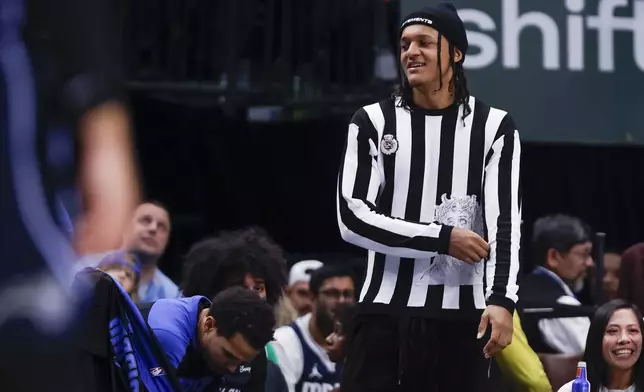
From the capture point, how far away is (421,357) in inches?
145

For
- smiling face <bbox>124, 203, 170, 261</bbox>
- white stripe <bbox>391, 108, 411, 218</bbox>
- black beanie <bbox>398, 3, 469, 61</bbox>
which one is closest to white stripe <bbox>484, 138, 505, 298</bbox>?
white stripe <bbox>391, 108, 411, 218</bbox>

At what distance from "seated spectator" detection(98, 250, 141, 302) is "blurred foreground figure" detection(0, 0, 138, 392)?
317cm

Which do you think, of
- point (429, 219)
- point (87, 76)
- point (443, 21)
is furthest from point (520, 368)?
point (87, 76)

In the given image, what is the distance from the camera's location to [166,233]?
6.72 metres

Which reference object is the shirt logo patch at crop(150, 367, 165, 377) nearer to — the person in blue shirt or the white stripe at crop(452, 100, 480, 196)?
the person in blue shirt

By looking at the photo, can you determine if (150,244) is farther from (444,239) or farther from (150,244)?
(444,239)

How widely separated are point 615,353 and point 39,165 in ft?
11.0

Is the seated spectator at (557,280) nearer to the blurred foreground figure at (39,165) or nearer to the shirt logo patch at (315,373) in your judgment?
the shirt logo patch at (315,373)

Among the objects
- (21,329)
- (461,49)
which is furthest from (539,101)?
(21,329)

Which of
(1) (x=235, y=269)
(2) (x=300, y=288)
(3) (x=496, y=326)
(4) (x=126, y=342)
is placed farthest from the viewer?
(2) (x=300, y=288)

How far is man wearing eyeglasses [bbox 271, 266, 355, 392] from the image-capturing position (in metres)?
6.29

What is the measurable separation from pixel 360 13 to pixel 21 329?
4.66 m

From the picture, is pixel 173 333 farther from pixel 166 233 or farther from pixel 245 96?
pixel 245 96

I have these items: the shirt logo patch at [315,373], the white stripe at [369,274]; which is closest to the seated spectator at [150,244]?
the shirt logo patch at [315,373]
